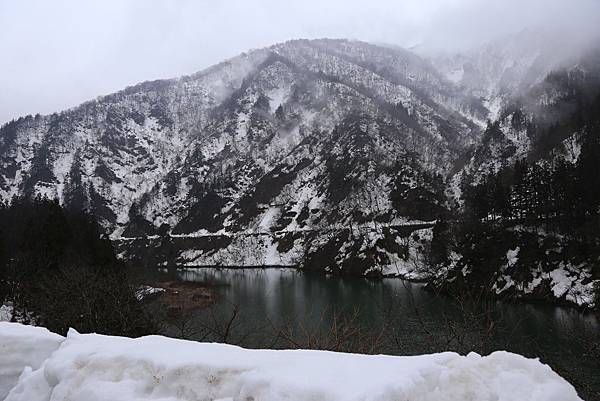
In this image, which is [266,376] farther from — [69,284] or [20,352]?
[69,284]

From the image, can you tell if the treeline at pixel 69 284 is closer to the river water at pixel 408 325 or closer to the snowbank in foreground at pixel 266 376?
the river water at pixel 408 325

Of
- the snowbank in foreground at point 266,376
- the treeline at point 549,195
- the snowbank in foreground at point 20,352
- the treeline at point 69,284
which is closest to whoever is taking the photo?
the snowbank in foreground at point 266,376

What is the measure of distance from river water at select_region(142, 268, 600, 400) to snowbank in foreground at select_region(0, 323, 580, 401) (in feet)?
24.9

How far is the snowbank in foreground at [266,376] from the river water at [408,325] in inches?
299

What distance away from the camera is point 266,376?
4.41 m

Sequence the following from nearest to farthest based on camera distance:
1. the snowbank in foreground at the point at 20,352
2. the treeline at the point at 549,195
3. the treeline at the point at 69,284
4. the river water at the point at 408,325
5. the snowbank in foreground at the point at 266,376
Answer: the snowbank in foreground at the point at 266,376
the snowbank in foreground at the point at 20,352
the river water at the point at 408,325
the treeline at the point at 69,284
the treeline at the point at 549,195

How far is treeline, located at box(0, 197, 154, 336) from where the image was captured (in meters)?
21.0

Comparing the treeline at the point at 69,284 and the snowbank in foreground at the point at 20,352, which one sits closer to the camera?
the snowbank in foreground at the point at 20,352

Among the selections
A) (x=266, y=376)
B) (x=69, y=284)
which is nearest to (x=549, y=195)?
(x=69, y=284)

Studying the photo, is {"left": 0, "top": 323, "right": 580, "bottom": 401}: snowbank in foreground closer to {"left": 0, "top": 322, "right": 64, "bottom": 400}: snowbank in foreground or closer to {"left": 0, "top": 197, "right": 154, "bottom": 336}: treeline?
{"left": 0, "top": 322, "right": 64, "bottom": 400}: snowbank in foreground

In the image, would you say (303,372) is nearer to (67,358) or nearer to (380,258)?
(67,358)

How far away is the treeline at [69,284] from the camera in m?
21.0

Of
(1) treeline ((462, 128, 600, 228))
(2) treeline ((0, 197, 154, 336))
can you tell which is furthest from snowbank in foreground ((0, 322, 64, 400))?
(1) treeline ((462, 128, 600, 228))

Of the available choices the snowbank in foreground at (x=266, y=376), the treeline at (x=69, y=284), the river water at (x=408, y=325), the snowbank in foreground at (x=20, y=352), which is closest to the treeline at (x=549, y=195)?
the river water at (x=408, y=325)
